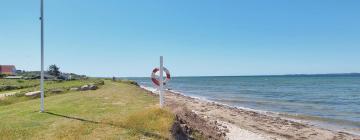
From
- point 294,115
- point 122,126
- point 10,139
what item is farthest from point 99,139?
point 294,115

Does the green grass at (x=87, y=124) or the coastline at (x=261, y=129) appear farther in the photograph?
the coastline at (x=261, y=129)

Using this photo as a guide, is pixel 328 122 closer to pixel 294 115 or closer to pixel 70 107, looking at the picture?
pixel 294 115

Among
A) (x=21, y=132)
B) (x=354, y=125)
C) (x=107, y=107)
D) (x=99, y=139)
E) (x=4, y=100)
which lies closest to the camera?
(x=99, y=139)

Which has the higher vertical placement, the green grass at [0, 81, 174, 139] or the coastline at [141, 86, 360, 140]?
the green grass at [0, 81, 174, 139]

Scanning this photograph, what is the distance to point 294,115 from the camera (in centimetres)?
2702

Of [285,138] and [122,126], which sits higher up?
[122,126]

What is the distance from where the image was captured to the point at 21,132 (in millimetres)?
10578

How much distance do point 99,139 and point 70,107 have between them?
6.63 m

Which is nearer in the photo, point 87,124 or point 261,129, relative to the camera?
point 87,124

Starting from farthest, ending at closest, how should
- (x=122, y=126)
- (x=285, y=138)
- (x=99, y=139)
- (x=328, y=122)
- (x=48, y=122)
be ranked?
1. (x=328, y=122)
2. (x=285, y=138)
3. (x=48, y=122)
4. (x=122, y=126)
5. (x=99, y=139)

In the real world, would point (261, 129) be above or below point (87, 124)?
below

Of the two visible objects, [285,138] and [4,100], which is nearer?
[285,138]

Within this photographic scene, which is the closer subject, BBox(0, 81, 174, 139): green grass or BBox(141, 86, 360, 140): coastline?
BBox(0, 81, 174, 139): green grass

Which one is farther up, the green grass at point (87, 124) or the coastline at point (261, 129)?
the green grass at point (87, 124)
